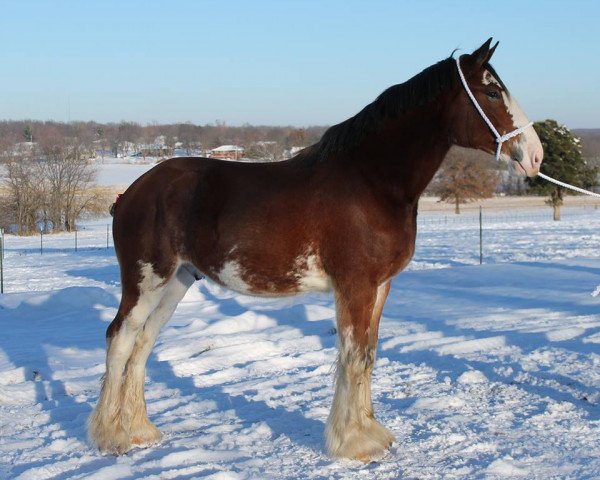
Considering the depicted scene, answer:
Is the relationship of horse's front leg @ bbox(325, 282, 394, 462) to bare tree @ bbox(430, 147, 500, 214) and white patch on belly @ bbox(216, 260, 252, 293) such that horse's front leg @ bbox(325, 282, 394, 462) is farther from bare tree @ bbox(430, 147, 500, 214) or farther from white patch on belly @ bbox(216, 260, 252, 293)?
bare tree @ bbox(430, 147, 500, 214)

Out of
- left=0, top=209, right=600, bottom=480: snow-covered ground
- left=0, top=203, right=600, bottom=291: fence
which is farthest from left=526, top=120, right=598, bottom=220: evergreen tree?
left=0, top=209, right=600, bottom=480: snow-covered ground

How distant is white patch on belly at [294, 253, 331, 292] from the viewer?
4.38 meters

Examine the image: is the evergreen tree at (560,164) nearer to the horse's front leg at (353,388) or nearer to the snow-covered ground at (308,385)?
the snow-covered ground at (308,385)

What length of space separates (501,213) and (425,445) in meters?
44.6

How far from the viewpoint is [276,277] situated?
447 cm

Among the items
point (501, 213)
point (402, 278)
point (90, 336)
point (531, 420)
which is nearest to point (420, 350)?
point (531, 420)

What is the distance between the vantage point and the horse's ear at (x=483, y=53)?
13.6 feet

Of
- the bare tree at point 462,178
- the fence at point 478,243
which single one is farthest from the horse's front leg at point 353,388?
the bare tree at point 462,178

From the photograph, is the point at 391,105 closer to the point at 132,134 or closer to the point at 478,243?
the point at 478,243

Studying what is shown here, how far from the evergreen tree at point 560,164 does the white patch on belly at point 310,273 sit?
35.3 meters

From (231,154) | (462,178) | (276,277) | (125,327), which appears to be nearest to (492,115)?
(276,277)

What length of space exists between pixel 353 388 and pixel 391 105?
1.83 metres

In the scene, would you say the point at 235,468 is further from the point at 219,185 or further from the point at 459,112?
the point at 459,112

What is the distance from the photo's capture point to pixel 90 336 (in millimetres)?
8703
